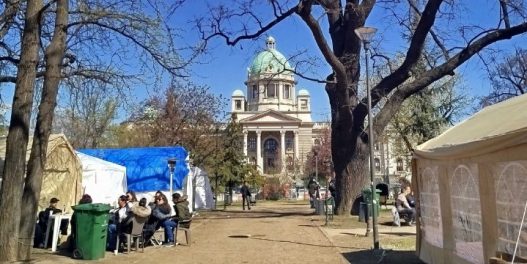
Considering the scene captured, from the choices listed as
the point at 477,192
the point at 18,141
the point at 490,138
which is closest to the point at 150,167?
the point at 18,141

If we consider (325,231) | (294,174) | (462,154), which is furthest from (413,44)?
(294,174)

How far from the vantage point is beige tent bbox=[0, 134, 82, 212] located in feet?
58.3

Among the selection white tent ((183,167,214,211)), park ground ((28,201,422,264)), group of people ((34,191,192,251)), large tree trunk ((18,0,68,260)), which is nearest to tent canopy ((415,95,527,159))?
park ground ((28,201,422,264))

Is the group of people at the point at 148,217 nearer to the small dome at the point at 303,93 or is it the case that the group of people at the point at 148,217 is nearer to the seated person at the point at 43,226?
the seated person at the point at 43,226

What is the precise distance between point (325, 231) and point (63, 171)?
856cm

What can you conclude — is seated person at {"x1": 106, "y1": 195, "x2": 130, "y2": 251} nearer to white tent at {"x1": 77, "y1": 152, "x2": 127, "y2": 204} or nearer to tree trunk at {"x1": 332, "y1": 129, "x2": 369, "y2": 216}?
white tent at {"x1": 77, "y1": 152, "x2": 127, "y2": 204}

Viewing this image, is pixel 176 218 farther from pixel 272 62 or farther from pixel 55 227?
pixel 272 62

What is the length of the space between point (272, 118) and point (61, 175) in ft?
294

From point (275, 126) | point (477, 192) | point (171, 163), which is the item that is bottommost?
point (477, 192)

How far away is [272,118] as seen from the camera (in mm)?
107625

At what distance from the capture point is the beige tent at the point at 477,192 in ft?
23.2

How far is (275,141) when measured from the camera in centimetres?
11100

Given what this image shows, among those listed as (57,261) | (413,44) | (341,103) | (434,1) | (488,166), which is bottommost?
(57,261)

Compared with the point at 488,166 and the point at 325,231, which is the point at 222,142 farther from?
the point at 488,166
